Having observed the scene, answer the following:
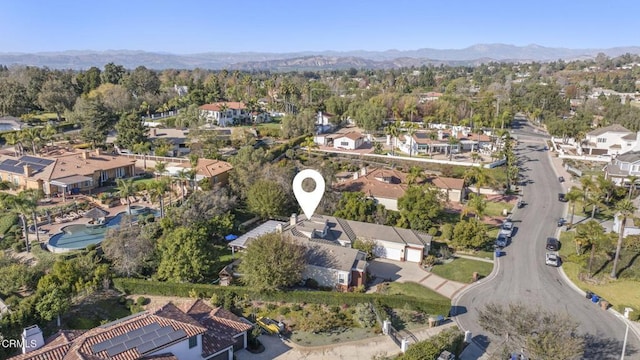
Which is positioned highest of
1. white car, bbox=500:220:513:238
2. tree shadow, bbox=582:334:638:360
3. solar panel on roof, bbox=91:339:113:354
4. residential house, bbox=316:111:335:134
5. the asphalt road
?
residential house, bbox=316:111:335:134

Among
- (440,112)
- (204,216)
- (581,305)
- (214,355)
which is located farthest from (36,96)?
(581,305)

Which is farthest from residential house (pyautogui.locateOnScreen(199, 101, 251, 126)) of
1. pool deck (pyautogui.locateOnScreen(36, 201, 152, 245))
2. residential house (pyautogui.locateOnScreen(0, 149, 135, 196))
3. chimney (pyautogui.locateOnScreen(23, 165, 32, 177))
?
pool deck (pyautogui.locateOnScreen(36, 201, 152, 245))

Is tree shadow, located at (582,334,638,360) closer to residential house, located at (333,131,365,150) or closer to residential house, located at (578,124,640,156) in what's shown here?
residential house, located at (333,131,365,150)

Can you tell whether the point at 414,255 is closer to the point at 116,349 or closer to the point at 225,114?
the point at 116,349

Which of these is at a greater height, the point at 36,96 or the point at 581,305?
the point at 36,96

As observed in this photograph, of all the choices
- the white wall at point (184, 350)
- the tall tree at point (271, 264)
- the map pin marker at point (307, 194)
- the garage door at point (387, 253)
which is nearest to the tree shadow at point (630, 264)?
the garage door at point (387, 253)

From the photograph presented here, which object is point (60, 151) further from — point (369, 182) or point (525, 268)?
point (525, 268)

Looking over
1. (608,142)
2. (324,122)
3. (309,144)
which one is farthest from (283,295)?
(608,142)
